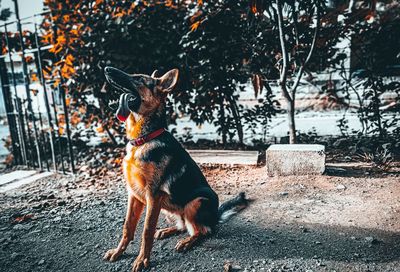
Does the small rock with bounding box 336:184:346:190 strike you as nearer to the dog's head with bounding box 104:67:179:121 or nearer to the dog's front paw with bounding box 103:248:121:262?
the dog's head with bounding box 104:67:179:121

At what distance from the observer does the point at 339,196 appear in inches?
156

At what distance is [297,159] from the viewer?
4559 millimetres

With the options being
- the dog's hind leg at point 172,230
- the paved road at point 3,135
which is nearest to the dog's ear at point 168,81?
the dog's hind leg at point 172,230

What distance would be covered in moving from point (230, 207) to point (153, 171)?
4.09 ft

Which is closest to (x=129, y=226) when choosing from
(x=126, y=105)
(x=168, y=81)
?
(x=126, y=105)

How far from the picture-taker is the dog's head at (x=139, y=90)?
267 cm

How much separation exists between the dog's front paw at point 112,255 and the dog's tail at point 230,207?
1.07 metres

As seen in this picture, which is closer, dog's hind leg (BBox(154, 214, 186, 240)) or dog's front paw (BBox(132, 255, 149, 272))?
dog's front paw (BBox(132, 255, 149, 272))

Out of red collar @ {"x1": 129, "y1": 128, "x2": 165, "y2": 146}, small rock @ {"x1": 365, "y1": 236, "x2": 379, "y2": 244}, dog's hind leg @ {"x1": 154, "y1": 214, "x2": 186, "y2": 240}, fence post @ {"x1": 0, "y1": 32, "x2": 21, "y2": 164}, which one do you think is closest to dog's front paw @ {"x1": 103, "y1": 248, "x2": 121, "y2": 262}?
dog's hind leg @ {"x1": 154, "y1": 214, "x2": 186, "y2": 240}

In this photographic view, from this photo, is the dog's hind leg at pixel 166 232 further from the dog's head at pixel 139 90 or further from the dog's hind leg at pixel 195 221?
the dog's head at pixel 139 90

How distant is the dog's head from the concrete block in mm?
2339

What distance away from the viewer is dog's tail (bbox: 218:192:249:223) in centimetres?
336

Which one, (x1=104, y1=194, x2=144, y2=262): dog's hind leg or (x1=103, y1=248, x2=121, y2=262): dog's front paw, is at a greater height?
(x1=104, y1=194, x2=144, y2=262): dog's hind leg

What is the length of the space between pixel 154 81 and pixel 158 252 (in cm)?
162
